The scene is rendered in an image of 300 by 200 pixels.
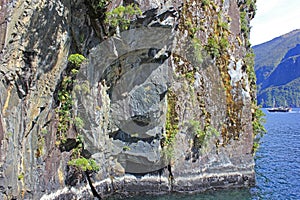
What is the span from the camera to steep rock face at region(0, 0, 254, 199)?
454 inches

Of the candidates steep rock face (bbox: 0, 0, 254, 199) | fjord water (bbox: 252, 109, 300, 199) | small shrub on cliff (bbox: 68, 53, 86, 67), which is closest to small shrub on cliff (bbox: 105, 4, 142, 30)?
steep rock face (bbox: 0, 0, 254, 199)

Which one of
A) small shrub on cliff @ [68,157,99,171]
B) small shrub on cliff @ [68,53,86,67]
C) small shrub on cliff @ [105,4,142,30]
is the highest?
small shrub on cliff @ [105,4,142,30]

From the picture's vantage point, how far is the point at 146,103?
1549 cm

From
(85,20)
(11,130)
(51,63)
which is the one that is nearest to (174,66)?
(85,20)

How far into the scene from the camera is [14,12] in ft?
28.6

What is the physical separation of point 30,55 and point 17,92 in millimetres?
1183

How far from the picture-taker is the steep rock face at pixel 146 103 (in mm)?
11539

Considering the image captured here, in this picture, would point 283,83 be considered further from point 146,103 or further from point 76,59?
point 76,59

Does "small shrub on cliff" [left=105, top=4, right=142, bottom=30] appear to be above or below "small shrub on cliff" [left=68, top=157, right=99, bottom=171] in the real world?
above

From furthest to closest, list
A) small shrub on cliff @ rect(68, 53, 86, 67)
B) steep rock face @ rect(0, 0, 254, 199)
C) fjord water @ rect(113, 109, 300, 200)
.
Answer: fjord water @ rect(113, 109, 300, 200)
small shrub on cliff @ rect(68, 53, 86, 67)
steep rock face @ rect(0, 0, 254, 199)

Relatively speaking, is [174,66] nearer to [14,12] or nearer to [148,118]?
[148,118]

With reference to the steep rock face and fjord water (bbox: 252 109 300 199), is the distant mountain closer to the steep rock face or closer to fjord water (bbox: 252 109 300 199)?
fjord water (bbox: 252 109 300 199)

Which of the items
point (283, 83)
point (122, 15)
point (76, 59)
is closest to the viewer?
point (76, 59)

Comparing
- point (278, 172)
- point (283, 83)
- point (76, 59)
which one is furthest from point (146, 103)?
point (283, 83)
